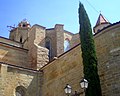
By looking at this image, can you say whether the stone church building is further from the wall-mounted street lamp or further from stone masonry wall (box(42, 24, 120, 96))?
the wall-mounted street lamp

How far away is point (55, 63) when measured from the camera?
16.7 metres

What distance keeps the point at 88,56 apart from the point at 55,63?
5.09 meters

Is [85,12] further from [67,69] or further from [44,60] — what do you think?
[44,60]

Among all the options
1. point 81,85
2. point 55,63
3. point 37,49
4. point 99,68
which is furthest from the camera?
point 37,49

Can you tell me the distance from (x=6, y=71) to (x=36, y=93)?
2.55 metres

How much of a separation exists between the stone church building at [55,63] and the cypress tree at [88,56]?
1.02 m

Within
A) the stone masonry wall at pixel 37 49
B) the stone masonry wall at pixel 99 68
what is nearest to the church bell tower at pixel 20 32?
the stone masonry wall at pixel 37 49

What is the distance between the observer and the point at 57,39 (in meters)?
23.6

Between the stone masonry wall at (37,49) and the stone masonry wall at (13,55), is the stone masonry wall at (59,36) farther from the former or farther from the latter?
the stone masonry wall at (13,55)

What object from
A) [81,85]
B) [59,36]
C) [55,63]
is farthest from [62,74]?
[59,36]

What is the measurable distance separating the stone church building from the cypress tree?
1020 millimetres

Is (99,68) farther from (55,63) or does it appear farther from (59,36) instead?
(59,36)

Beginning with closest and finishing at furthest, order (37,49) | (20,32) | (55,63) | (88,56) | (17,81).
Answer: (88,56) → (17,81) → (55,63) → (37,49) → (20,32)

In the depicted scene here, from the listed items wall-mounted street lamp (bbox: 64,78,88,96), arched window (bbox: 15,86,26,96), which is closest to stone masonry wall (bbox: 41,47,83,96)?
arched window (bbox: 15,86,26,96)
